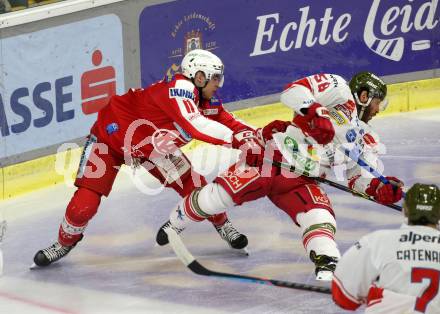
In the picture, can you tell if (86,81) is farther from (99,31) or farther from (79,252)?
(79,252)

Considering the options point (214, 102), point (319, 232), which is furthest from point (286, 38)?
point (319, 232)

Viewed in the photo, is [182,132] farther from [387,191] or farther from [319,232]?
[387,191]

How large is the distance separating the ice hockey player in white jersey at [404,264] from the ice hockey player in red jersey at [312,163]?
5.38 feet

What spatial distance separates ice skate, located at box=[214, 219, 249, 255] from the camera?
22.1 feet

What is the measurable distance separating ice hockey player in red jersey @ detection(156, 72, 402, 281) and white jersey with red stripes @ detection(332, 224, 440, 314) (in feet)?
5.44

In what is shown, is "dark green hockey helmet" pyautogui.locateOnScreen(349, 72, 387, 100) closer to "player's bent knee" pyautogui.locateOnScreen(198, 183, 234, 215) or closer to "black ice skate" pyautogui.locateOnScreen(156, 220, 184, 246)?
"player's bent knee" pyautogui.locateOnScreen(198, 183, 234, 215)

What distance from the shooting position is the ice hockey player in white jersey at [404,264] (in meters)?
4.24

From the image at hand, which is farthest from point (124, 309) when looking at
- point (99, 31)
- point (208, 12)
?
point (208, 12)

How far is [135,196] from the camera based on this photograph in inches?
304

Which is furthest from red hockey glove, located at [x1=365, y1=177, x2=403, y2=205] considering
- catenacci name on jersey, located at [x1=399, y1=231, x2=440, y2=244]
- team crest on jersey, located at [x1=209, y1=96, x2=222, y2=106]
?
catenacci name on jersey, located at [x1=399, y1=231, x2=440, y2=244]

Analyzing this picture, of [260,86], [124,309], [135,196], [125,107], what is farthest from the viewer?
[260,86]

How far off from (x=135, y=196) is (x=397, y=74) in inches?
101

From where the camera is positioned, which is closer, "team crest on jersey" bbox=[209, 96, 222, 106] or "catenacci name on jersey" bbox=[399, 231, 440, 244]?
"catenacci name on jersey" bbox=[399, 231, 440, 244]

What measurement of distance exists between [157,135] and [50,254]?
0.83m
